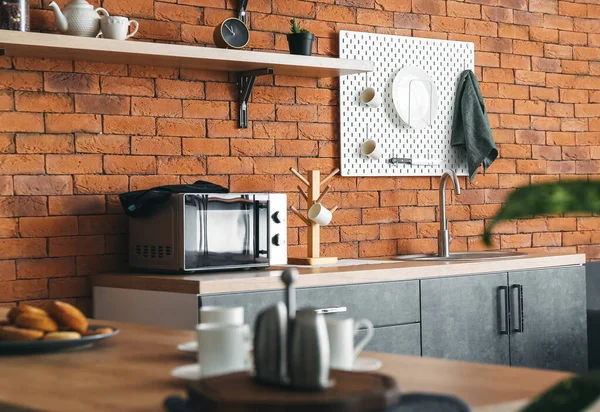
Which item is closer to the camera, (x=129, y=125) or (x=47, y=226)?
(x=47, y=226)

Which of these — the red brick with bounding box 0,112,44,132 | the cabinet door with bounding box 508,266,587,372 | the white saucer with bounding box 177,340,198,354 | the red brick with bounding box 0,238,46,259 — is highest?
the red brick with bounding box 0,112,44,132

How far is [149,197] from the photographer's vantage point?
3.22 meters

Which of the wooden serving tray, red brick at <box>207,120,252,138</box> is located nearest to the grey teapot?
the wooden serving tray

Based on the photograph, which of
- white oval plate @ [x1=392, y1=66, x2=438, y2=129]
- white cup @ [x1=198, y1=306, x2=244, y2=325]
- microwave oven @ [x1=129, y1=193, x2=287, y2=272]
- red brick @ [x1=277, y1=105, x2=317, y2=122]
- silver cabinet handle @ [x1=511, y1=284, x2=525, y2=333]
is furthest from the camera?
white oval plate @ [x1=392, y1=66, x2=438, y2=129]

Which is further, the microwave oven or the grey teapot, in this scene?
the microwave oven

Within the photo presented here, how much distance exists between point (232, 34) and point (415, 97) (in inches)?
43.2

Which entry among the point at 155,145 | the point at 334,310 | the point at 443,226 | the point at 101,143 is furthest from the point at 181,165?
the point at 443,226

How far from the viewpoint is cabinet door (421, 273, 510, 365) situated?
3562 mm

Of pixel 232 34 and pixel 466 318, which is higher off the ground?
pixel 232 34

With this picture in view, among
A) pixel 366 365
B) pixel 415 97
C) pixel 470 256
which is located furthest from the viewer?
pixel 415 97

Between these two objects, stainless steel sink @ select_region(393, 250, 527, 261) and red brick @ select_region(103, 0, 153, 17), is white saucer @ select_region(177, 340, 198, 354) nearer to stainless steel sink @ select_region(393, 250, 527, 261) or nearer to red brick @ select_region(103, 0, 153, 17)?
red brick @ select_region(103, 0, 153, 17)

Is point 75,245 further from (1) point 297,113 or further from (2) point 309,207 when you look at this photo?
(1) point 297,113

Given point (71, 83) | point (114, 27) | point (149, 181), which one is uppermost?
point (114, 27)

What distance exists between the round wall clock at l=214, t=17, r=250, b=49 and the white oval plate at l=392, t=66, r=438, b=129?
3.04ft
